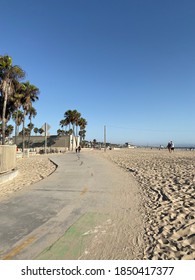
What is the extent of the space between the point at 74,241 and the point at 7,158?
9.88 metres

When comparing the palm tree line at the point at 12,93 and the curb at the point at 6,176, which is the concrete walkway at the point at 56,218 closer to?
the curb at the point at 6,176

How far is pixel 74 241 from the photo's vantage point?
184 inches

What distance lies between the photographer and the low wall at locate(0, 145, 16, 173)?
41.1ft

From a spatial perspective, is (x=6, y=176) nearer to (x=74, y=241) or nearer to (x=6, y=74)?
(x=74, y=241)

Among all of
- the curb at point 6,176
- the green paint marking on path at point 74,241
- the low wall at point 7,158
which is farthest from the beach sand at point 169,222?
the low wall at point 7,158

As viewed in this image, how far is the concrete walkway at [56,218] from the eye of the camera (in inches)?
169

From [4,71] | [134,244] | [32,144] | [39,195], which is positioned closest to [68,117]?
[32,144]

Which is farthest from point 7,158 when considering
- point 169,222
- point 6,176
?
point 169,222

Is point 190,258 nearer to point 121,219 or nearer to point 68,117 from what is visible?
point 121,219

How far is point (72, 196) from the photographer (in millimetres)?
8703

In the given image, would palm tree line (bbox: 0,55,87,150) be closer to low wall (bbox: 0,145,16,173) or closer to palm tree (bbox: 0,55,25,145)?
palm tree (bbox: 0,55,25,145)

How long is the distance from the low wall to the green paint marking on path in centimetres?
789

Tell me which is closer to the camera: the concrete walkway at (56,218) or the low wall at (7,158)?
the concrete walkway at (56,218)

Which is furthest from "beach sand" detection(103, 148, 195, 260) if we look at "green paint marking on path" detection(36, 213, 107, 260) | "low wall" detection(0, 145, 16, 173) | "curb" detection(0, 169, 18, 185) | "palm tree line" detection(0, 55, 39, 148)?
"palm tree line" detection(0, 55, 39, 148)
